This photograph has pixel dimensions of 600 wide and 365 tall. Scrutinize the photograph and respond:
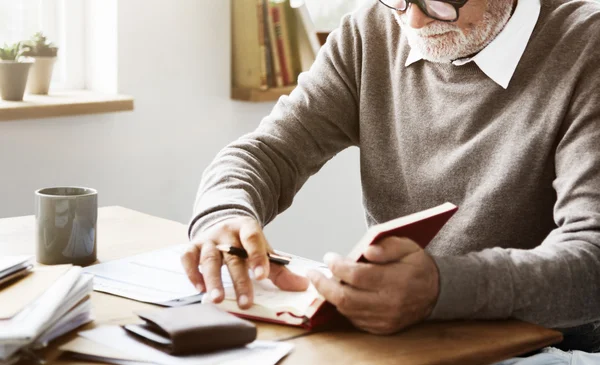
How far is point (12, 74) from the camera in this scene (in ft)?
7.27

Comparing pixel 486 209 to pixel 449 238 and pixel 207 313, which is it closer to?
pixel 449 238

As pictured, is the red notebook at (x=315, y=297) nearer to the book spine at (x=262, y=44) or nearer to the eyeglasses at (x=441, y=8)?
the eyeglasses at (x=441, y=8)

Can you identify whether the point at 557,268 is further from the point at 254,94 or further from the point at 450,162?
the point at 254,94

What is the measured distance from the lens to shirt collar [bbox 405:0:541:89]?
1479 mm

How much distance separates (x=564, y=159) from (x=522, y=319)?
35cm

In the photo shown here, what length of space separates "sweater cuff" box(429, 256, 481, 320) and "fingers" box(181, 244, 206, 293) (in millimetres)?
328

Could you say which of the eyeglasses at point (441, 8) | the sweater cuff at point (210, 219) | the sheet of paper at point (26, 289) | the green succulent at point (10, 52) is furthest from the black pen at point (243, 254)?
the green succulent at point (10, 52)

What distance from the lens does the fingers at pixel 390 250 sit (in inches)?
40.3

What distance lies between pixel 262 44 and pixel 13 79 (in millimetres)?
848

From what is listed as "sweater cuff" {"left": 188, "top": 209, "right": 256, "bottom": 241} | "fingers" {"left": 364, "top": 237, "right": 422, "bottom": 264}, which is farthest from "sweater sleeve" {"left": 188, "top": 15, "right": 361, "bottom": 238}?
"fingers" {"left": 364, "top": 237, "right": 422, "bottom": 264}

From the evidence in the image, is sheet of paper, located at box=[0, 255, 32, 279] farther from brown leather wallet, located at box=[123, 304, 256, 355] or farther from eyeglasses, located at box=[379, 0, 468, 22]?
eyeglasses, located at box=[379, 0, 468, 22]

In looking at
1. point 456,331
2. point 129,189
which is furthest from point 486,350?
point 129,189

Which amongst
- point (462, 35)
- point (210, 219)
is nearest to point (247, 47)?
point (462, 35)

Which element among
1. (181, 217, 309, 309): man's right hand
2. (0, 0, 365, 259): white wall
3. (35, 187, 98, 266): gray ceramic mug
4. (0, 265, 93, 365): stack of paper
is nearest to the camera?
(0, 265, 93, 365): stack of paper
